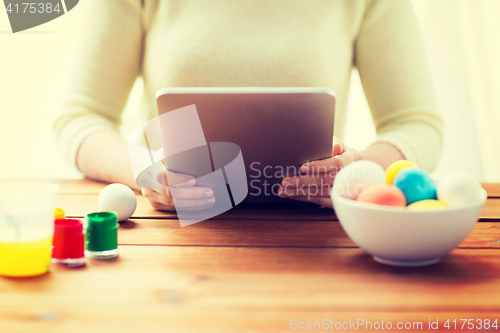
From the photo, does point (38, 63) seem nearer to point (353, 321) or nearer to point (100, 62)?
point (100, 62)

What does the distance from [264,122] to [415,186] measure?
27 cm

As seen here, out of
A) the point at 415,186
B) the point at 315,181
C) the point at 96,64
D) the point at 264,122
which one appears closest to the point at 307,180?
the point at 315,181

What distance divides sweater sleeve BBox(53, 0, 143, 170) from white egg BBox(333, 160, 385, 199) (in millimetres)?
837

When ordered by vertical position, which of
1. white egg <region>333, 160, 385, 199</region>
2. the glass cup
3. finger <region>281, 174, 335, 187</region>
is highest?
the glass cup

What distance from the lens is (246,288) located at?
46 cm

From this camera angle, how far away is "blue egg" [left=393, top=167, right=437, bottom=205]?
20.7 inches

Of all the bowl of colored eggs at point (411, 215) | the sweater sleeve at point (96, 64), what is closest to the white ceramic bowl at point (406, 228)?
the bowl of colored eggs at point (411, 215)

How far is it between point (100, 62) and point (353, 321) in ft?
3.61

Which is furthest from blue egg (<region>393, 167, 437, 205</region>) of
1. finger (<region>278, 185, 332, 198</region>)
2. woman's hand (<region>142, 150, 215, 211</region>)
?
woman's hand (<region>142, 150, 215, 211</region>)

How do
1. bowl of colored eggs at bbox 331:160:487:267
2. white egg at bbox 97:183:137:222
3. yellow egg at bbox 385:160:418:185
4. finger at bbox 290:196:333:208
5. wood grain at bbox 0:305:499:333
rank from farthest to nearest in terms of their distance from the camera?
finger at bbox 290:196:333:208, white egg at bbox 97:183:137:222, yellow egg at bbox 385:160:418:185, bowl of colored eggs at bbox 331:160:487:267, wood grain at bbox 0:305:499:333

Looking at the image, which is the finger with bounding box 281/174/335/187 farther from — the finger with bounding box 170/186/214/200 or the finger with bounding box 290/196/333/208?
the finger with bounding box 170/186/214/200

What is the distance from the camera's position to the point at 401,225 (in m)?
0.47

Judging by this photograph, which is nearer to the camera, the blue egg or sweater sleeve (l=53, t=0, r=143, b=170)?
the blue egg

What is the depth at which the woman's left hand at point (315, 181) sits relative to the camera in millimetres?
775
